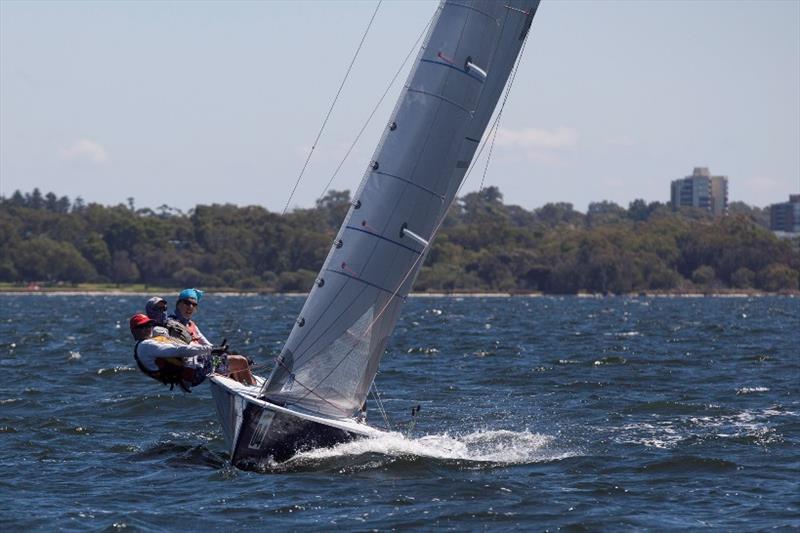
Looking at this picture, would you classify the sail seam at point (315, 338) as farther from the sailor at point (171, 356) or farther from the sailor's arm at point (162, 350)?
the sailor's arm at point (162, 350)

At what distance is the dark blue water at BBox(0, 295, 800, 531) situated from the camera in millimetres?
12195

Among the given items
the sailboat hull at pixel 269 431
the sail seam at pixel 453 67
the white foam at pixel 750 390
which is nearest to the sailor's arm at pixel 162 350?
the sailboat hull at pixel 269 431

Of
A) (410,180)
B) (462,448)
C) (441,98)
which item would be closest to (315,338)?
(410,180)

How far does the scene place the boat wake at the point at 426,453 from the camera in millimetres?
14445

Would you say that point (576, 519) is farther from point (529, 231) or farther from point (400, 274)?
point (529, 231)

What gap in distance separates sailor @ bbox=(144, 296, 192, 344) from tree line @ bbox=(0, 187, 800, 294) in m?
133

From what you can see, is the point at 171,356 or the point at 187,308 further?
the point at 187,308

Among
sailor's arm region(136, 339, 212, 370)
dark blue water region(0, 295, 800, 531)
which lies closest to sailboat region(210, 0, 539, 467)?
dark blue water region(0, 295, 800, 531)

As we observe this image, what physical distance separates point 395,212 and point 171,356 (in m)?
2.71

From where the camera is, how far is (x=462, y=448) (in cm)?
1587

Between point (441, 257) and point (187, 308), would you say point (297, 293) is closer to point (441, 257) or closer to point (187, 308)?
point (441, 257)

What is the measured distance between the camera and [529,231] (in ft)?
565

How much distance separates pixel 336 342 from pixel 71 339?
89.4 ft

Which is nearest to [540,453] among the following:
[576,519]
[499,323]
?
[576,519]
